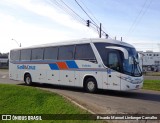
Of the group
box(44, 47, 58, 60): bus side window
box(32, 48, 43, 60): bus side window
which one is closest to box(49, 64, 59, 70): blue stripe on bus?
box(44, 47, 58, 60): bus side window

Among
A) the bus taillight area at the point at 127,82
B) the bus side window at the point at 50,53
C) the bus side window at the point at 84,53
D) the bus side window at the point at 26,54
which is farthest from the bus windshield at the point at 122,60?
the bus side window at the point at 26,54

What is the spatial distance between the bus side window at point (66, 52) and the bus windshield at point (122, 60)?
7.33 ft

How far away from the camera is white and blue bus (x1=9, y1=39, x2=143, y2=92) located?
1605 centimetres

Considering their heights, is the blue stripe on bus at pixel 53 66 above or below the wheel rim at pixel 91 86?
above

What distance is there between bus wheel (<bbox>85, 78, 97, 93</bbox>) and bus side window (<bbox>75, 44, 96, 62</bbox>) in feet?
4.09

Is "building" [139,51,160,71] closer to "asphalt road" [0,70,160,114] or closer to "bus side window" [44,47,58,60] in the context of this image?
"bus side window" [44,47,58,60]

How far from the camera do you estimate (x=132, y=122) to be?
28.5ft

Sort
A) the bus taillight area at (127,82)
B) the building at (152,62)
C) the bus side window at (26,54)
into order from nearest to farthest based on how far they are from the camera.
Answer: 1. the bus taillight area at (127,82)
2. the bus side window at (26,54)
3. the building at (152,62)

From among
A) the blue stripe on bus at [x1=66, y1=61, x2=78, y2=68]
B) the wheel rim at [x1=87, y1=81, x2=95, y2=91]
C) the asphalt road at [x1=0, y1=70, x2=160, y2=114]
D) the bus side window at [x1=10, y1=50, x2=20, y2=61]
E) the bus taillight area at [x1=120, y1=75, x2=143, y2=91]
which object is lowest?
the asphalt road at [x1=0, y1=70, x2=160, y2=114]

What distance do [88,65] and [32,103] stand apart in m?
5.38

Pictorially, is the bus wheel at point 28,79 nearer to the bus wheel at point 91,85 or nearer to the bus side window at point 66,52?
the bus side window at point 66,52

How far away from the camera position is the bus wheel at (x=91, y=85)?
1730 cm

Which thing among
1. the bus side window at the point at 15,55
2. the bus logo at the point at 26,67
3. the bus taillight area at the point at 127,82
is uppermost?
the bus side window at the point at 15,55

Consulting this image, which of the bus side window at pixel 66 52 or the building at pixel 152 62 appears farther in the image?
the building at pixel 152 62
